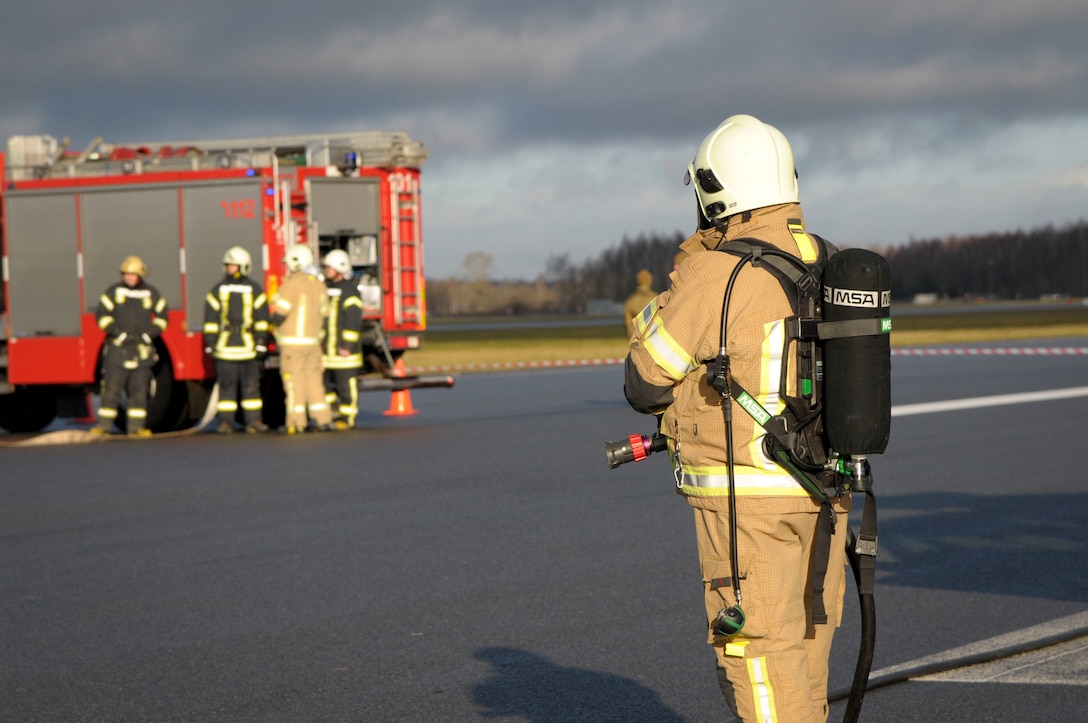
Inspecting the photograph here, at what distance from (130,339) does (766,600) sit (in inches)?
493

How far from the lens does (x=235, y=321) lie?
49.0 ft

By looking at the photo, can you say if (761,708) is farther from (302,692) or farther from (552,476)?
(552,476)

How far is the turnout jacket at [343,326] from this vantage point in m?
14.9

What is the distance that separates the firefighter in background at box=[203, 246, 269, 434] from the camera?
49.0 feet

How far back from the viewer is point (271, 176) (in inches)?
626

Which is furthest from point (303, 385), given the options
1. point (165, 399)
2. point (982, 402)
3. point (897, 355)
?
point (897, 355)

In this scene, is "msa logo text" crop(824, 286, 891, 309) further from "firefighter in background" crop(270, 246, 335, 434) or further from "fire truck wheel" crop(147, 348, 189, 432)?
"fire truck wheel" crop(147, 348, 189, 432)

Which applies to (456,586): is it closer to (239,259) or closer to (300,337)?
(300,337)

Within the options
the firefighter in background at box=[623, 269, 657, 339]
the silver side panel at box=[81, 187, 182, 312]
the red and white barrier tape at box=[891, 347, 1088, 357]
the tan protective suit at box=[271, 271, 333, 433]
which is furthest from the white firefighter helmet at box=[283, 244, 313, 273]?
the red and white barrier tape at box=[891, 347, 1088, 357]

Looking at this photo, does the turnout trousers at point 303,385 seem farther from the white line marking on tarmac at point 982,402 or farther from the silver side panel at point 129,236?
the white line marking on tarmac at point 982,402

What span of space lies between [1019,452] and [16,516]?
828cm

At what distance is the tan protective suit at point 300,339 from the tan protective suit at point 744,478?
11523mm

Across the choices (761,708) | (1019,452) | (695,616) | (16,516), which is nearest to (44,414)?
(16,516)

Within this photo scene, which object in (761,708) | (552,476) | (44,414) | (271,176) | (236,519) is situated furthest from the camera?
(44,414)
